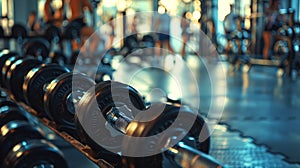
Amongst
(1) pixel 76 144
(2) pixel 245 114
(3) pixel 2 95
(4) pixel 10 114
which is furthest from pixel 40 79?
(2) pixel 245 114

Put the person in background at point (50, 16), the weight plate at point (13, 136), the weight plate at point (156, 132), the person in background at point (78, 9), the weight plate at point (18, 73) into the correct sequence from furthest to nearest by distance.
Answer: the person in background at point (50, 16)
the person in background at point (78, 9)
the weight plate at point (18, 73)
the weight plate at point (13, 136)
the weight plate at point (156, 132)

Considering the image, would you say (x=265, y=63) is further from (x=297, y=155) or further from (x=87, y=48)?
(x=297, y=155)

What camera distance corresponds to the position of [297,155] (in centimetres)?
172

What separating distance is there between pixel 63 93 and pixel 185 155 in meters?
0.65

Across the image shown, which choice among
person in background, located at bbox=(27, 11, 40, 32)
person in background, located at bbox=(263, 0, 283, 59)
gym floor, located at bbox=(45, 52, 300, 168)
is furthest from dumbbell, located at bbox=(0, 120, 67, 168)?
person in background, located at bbox=(27, 11, 40, 32)

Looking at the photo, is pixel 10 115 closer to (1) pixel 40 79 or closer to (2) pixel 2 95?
(1) pixel 40 79

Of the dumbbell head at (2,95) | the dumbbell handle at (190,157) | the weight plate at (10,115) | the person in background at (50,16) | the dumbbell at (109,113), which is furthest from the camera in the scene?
the person in background at (50,16)

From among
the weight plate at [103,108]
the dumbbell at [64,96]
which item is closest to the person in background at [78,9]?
the dumbbell at [64,96]

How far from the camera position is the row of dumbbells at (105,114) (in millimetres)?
747

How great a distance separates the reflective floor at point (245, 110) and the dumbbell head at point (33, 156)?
2.37 feet

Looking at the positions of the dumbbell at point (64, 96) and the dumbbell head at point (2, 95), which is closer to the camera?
the dumbbell at point (64, 96)

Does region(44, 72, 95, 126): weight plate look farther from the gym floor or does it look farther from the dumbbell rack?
the gym floor

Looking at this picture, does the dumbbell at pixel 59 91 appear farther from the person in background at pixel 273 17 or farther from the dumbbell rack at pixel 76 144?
the person in background at pixel 273 17

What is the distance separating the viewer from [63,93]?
128 cm
